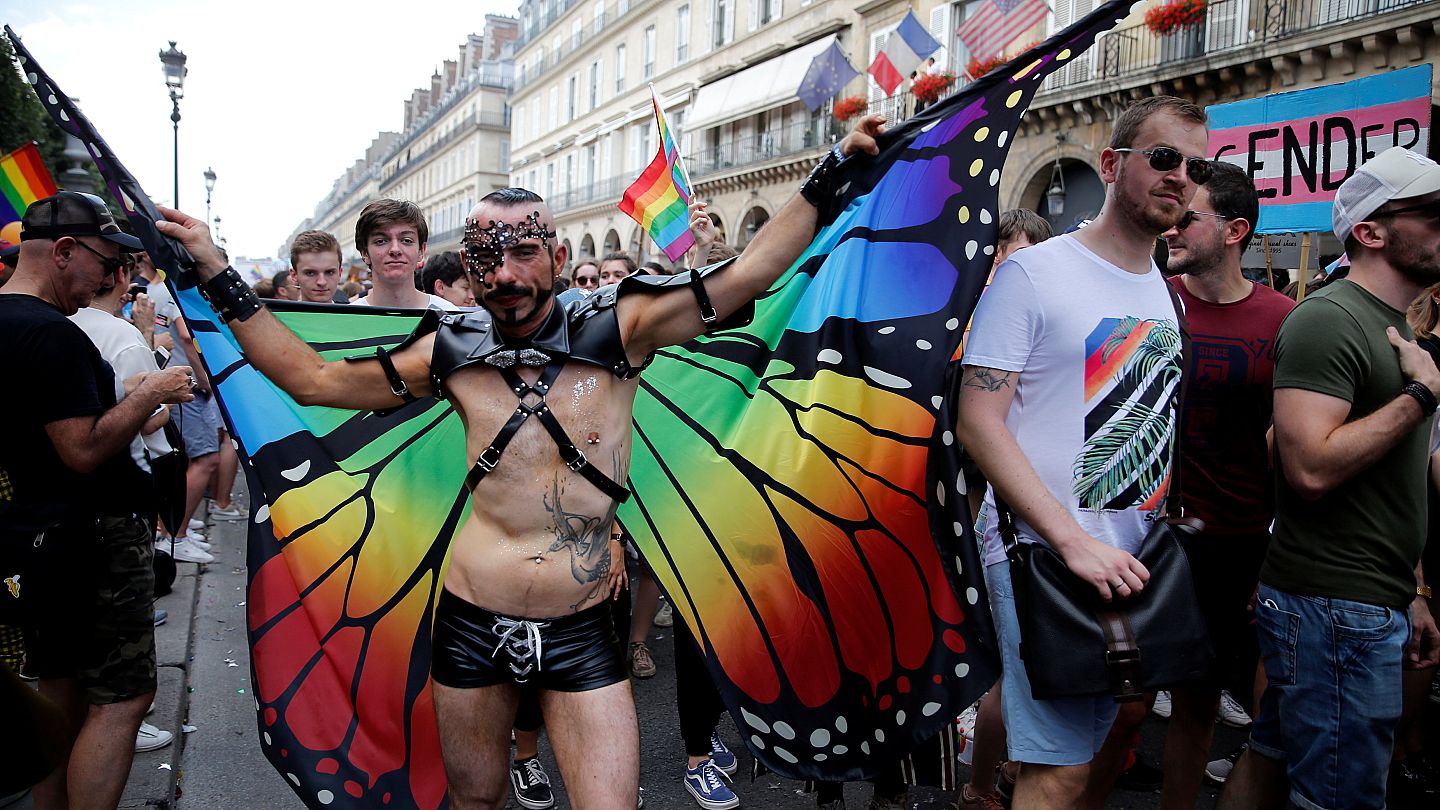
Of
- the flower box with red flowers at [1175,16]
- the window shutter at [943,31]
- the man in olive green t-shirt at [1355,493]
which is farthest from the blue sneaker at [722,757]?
the window shutter at [943,31]

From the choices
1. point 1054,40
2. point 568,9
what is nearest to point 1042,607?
point 1054,40

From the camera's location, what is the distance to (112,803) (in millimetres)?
2955

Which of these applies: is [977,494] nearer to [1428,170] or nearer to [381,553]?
[1428,170]

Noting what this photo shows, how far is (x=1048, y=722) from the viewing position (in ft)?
7.82

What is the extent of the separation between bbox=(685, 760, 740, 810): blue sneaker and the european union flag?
67.8 feet

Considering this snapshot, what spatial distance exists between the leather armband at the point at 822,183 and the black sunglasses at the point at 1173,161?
816 mm

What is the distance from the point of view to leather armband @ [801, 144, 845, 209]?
100.0 inches

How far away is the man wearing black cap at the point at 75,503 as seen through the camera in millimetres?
2795

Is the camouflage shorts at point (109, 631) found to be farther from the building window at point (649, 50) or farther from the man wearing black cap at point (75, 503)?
the building window at point (649, 50)

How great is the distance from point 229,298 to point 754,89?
2600 centimetres

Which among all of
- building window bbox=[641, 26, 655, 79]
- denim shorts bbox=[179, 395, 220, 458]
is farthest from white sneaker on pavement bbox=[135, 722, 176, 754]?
building window bbox=[641, 26, 655, 79]

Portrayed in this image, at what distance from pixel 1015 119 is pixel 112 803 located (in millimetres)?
3464

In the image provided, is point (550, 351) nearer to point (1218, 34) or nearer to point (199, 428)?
point (199, 428)

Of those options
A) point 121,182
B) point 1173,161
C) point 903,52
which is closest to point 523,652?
point 121,182
